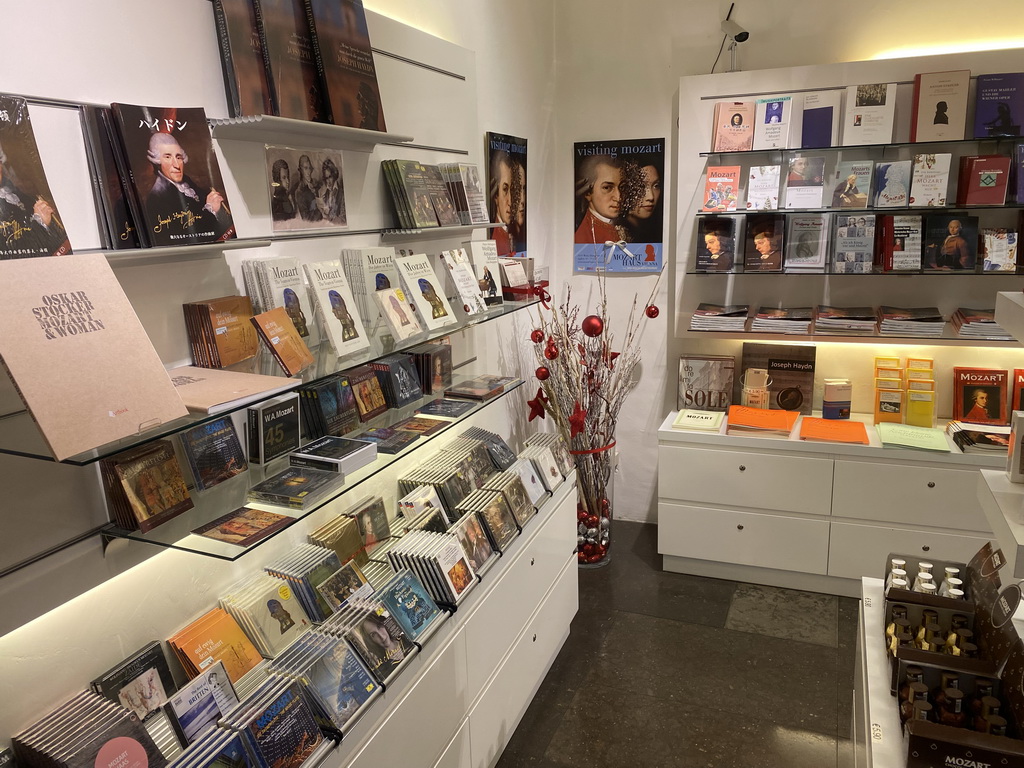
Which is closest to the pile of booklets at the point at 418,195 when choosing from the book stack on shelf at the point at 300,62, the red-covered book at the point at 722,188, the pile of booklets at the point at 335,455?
the book stack on shelf at the point at 300,62

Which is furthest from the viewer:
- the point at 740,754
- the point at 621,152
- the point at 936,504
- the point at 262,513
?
the point at 621,152

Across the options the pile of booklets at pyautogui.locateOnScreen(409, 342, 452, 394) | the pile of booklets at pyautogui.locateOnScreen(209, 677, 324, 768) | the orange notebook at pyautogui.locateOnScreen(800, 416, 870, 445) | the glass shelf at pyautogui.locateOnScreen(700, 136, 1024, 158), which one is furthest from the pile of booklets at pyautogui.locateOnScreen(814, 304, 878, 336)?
the pile of booklets at pyautogui.locateOnScreen(209, 677, 324, 768)

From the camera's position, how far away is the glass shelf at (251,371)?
1297 mm

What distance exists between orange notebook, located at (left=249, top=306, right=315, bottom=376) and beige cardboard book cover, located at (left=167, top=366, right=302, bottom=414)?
0.13 metres

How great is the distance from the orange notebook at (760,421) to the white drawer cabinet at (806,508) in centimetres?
6

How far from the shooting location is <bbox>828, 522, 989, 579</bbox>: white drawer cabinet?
11.4 feet

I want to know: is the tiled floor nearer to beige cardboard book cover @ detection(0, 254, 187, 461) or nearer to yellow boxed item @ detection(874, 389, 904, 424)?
yellow boxed item @ detection(874, 389, 904, 424)

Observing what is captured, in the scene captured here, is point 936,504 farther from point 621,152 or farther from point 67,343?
point 67,343

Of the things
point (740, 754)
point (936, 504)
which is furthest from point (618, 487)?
point (740, 754)

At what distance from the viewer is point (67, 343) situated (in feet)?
4.08

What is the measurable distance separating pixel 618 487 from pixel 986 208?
2.44m

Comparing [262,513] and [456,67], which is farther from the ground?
[456,67]

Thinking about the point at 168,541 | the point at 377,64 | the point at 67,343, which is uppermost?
the point at 377,64

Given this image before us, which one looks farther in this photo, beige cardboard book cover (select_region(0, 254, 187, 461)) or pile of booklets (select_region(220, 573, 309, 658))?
pile of booklets (select_region(220, 573, 309, 658))
